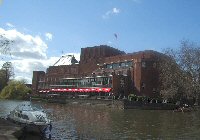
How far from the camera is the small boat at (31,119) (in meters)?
31.0

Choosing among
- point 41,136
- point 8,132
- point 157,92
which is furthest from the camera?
point 157,92

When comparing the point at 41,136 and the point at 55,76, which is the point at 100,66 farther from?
the point at 41,136

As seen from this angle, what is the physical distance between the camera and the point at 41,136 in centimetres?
3056

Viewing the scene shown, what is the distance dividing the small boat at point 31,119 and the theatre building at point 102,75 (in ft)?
219

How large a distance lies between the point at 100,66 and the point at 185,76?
50.3 meters

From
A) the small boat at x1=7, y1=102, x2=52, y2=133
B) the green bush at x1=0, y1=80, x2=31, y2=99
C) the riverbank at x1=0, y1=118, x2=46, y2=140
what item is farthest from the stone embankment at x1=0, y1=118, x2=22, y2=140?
the green bush at x1=0, y1=80, x2=31, y2=99

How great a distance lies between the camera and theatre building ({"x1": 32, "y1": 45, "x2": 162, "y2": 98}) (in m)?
104

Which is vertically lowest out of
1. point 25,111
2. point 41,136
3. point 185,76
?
point 41,136

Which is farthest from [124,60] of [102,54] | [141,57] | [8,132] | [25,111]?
[8,132]

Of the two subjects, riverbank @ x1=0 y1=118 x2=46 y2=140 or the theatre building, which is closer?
riverbank @ x1=0 y1=118 x2=46 y2=140

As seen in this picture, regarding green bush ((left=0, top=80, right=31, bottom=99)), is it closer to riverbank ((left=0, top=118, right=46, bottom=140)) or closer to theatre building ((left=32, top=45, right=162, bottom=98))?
theatre building ((left=32, top=45, right=162, bottom=98))

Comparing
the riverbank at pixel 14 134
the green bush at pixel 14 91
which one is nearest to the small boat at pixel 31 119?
the riverbank at pixel 14 134

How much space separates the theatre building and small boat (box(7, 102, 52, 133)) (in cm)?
6666

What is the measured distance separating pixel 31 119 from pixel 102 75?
78456mm
